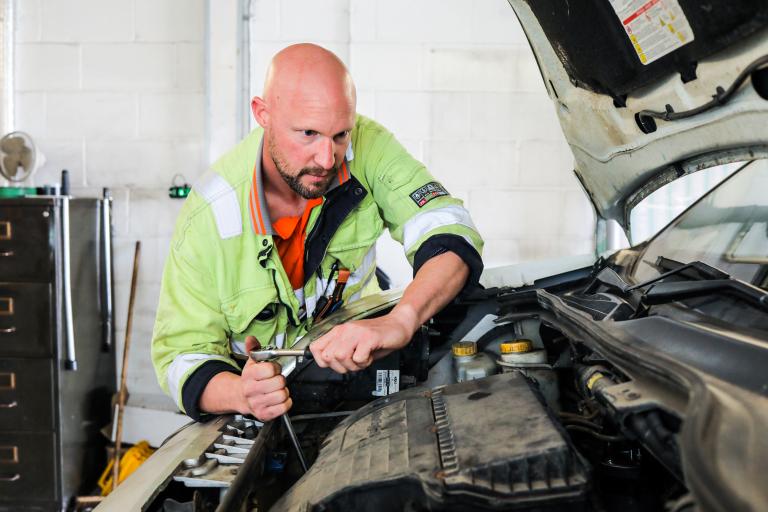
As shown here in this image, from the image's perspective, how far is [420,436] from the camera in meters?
1.07

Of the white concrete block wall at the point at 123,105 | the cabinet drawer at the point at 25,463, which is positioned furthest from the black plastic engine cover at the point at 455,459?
the white concrete block wall at the point at 123,105

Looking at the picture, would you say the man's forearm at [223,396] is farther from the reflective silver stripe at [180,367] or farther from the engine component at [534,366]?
the engine component at [534,366]

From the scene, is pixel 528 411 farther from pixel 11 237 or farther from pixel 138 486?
pixel 11 237

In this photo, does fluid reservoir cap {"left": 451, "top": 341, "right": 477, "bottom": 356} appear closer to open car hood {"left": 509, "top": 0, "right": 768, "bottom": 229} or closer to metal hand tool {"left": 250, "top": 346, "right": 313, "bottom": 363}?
metal hand tool {"left": 250, "top": 346, "right": 313, "bottom": 363}

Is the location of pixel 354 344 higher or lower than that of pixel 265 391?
higher

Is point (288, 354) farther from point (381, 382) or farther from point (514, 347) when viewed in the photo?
point (514, 347)

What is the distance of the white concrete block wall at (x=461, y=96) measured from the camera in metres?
3.54

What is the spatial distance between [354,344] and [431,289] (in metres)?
0.33

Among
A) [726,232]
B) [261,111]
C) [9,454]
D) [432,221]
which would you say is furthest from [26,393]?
[726,232]

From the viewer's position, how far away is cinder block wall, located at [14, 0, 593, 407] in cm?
355

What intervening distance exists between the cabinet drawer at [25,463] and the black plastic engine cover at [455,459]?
2.52 meters

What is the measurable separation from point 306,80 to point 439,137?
1.87 m

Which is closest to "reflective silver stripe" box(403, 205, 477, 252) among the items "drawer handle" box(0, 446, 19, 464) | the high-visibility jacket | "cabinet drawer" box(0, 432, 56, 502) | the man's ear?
the high-visibility jacket

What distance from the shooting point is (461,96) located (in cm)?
358
